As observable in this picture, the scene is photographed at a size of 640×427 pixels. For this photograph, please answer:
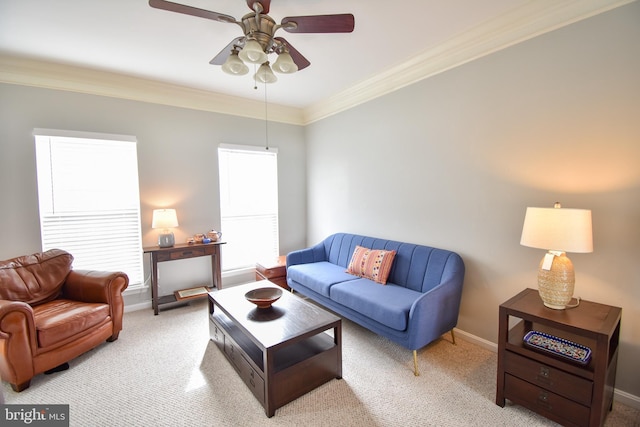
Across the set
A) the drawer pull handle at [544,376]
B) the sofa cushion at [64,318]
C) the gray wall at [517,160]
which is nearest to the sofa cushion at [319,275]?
the gray wall at [517,160]

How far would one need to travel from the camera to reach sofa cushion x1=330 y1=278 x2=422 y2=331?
7.29 feet

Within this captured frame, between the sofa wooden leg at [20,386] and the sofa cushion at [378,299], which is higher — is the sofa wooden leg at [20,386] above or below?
below

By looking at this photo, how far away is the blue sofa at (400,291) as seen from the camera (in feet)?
7.20

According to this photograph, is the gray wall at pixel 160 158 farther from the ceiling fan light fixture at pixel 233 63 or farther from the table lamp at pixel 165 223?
the ceiling fan light fixture at pixel 233 63

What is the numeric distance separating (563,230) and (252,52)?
2.18m

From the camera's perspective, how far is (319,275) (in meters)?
3.20

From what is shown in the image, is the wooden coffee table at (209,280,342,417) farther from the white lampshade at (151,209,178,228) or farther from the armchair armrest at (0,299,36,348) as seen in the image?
the white lampshade at (151,209,178,228)

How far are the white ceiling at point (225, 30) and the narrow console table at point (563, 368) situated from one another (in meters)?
1.99

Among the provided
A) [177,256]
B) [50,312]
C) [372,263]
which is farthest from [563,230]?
[50,312]

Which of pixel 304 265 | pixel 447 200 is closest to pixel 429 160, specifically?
pixel 447 200

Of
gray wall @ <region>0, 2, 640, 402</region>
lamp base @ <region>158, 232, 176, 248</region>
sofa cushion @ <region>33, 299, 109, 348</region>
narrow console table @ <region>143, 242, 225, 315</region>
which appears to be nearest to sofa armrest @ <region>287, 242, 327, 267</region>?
gray wall @ <region>0, 2, 640, 402</region>

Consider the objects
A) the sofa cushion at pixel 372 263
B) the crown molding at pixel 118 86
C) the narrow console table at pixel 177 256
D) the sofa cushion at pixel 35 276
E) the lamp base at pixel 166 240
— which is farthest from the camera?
the lamp base at pixel 166 240

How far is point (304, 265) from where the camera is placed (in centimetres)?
367

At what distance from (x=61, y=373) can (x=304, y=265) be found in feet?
8.01
